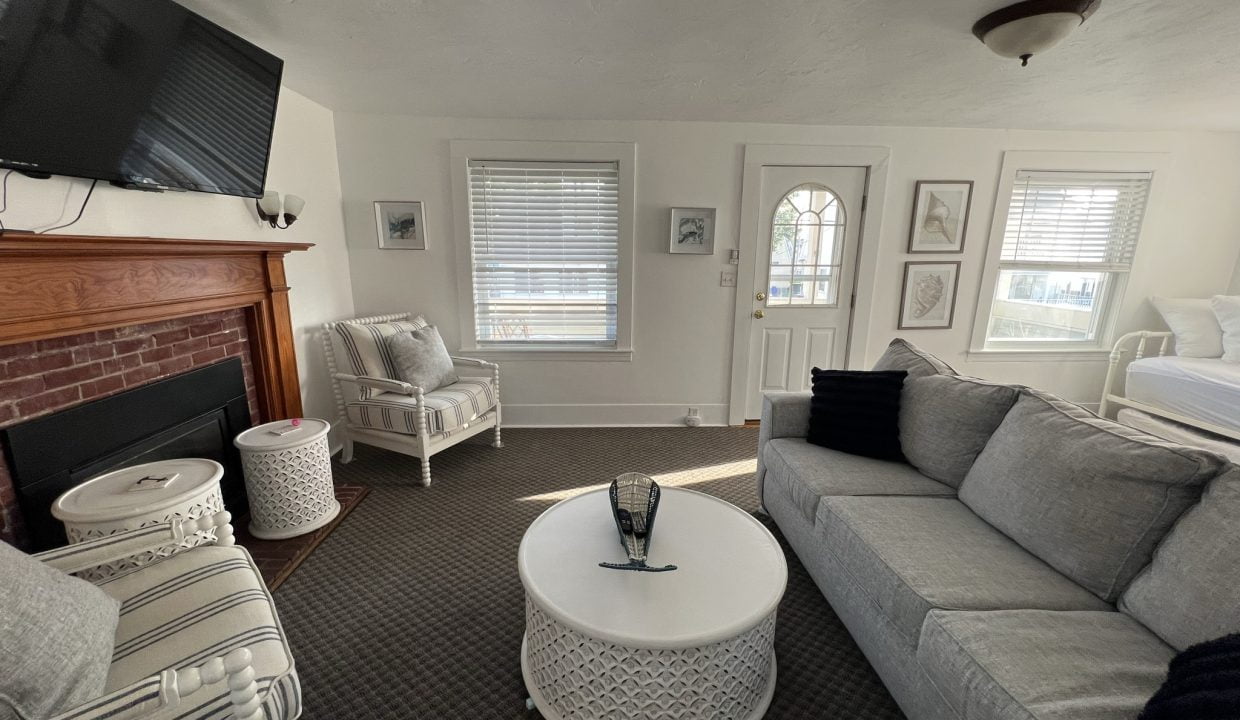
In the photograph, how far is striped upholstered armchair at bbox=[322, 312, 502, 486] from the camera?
107 inches

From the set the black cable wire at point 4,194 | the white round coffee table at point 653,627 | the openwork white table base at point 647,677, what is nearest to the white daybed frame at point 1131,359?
the white round coffee table at point 653,627

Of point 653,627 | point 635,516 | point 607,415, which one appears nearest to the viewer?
point 653,627

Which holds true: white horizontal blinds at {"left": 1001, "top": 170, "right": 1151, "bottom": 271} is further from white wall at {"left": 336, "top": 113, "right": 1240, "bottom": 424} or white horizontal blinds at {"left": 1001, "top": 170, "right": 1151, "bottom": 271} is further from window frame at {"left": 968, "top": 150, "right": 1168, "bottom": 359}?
white wall at {"left": 336, "top": 113, "right": 1240, "bottom": 424}

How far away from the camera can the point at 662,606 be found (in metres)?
1.26

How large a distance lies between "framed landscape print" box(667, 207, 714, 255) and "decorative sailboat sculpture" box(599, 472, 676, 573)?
2277 millimetres

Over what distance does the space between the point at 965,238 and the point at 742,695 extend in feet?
12.2

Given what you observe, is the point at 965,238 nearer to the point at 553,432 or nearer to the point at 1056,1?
the point at 1056,1

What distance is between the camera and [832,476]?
1913 mm

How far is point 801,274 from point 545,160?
2064 millimetres

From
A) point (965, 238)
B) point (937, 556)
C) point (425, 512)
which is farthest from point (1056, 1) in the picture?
point (425, 512)

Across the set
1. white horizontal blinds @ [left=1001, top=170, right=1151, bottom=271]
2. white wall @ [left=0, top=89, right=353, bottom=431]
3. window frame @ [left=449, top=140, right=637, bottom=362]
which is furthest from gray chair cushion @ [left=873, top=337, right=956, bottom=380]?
white wall @ [left=0, top=89, right=353, bottom=431]

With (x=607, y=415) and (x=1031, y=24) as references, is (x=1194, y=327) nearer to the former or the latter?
(x=1031, y=24)

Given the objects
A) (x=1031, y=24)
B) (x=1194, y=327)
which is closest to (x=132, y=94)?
(x=1031, y=24)

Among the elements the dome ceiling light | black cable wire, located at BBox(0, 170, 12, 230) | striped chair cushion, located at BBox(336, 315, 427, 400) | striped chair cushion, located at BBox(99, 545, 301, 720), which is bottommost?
striped chair cushion, located at BBox(99, 545, 301, 720)
